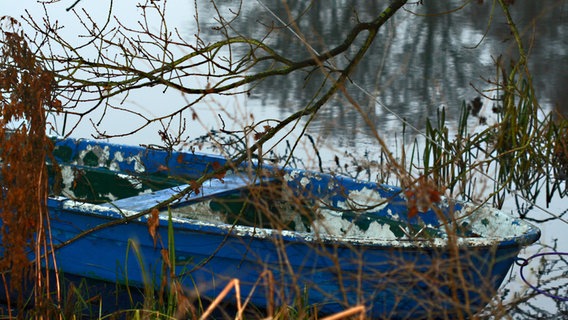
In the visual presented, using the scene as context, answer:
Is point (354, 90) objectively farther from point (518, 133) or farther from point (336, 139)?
point (518, 133)

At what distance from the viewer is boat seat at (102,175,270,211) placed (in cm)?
536

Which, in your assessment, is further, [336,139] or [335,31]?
[335,31]

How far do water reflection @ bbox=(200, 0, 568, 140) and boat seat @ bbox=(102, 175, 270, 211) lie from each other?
14.6 ft

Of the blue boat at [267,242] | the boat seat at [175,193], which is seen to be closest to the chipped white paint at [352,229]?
the blue boat at [267,242]

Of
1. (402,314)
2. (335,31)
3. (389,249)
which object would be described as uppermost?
(335,31)

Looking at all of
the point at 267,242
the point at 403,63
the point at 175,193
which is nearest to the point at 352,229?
the point at 175,193

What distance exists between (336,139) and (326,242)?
19.4 feet

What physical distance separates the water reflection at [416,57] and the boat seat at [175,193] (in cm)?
445

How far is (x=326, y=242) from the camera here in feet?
15.1

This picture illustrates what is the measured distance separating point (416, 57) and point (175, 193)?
35.9ft

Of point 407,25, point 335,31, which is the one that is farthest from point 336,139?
point 407,25

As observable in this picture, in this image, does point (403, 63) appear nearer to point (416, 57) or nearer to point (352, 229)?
point (416, 57)

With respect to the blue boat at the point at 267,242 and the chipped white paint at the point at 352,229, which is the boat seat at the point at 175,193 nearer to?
the blue boat at the point at 267,242

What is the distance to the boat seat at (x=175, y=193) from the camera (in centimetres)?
536
